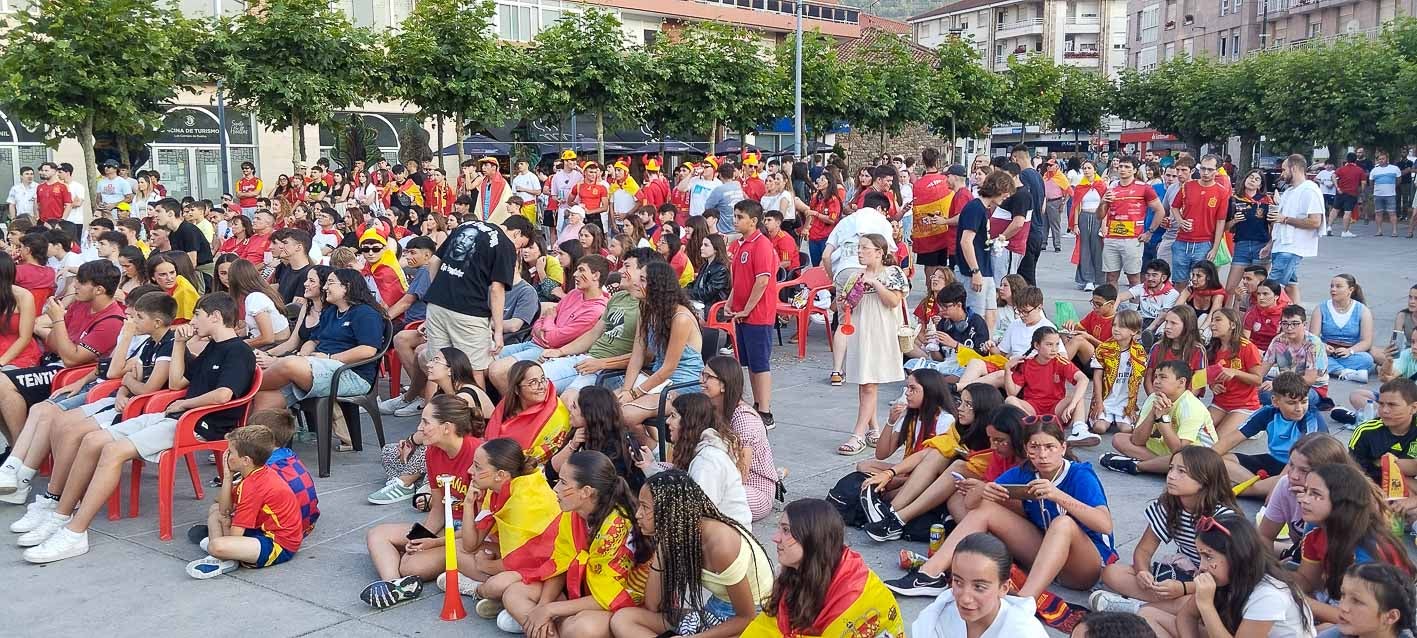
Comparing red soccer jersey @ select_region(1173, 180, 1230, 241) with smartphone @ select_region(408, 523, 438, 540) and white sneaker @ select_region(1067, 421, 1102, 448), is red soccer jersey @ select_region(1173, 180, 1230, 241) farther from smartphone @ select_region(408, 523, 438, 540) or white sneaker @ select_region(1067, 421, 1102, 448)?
smartphone @ select_region(408, 523, 438, 540)

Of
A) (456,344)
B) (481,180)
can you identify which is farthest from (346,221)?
(456,344)

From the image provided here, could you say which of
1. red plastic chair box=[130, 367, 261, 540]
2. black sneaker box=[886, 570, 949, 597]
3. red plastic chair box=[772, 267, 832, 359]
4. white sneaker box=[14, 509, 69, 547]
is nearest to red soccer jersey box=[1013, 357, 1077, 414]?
black sneaker box=[886, 570, 949, 597]

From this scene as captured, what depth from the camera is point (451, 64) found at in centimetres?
2200

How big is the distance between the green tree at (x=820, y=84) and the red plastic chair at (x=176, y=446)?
82.9ft

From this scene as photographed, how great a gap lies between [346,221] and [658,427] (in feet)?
25.4

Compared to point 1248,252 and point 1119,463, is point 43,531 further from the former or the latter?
point 1248,252

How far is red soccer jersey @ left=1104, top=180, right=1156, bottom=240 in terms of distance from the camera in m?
12.4

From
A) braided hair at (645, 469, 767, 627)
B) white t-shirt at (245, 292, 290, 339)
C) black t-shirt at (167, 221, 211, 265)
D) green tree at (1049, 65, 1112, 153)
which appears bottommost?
braided hair at (645, 469, 767, 627)

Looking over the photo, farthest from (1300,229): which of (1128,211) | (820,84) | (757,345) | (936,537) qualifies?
(820,84)

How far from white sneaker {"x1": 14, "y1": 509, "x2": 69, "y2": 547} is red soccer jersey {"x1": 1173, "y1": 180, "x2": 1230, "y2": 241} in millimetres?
9318

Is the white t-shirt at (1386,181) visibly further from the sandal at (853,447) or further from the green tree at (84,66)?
the green tree at (84,66)

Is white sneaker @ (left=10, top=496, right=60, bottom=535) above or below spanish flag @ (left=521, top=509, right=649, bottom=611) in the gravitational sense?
below

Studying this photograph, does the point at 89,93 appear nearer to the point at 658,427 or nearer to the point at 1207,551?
the point at 658,427

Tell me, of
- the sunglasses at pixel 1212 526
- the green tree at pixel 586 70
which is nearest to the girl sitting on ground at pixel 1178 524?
the sunglasses at pixel 1212 526
